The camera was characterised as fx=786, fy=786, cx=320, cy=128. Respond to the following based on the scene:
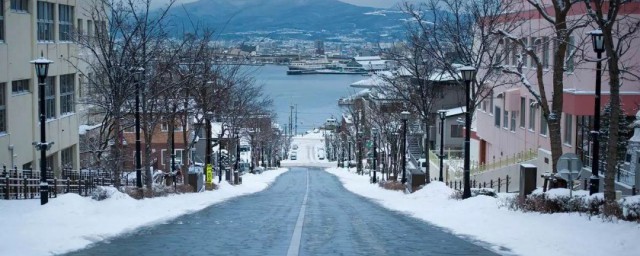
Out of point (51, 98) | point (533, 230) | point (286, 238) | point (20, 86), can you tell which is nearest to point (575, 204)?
Result: point (533, 230)

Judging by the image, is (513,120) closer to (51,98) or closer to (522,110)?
(522,110)

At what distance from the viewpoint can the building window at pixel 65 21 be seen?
37.6 metres

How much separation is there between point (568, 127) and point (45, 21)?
2388 cm

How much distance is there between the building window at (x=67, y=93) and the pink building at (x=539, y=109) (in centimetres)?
2145

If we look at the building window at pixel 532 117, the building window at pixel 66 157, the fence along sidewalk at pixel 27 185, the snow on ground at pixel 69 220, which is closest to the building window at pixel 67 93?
the building window at pixel 66 157

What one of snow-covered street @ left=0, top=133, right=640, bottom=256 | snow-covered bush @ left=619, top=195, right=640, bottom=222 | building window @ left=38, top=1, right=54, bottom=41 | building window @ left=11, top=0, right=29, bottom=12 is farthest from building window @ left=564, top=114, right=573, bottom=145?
building window @ left=11, top=0, right=29, bottom=12

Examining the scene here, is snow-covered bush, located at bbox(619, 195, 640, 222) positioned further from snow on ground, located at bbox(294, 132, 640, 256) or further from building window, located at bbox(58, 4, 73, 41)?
building window, located at bbox(58, 4, 73, 41)

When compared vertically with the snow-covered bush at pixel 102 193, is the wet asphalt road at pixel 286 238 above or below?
below

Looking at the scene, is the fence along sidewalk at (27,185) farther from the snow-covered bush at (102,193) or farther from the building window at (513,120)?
the building window at (513,120)

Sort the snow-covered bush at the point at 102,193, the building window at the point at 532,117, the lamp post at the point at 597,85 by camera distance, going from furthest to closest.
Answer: the building window at the point at 532,117 → the snow-covered bush at the point at 102,193 → the lamp post at the point at 597,85

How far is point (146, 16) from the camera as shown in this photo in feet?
93.6

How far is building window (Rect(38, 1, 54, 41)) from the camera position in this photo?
34.4 metres

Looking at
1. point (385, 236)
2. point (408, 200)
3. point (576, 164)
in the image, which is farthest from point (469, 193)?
point (385, 236)

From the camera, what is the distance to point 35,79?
109 ft
